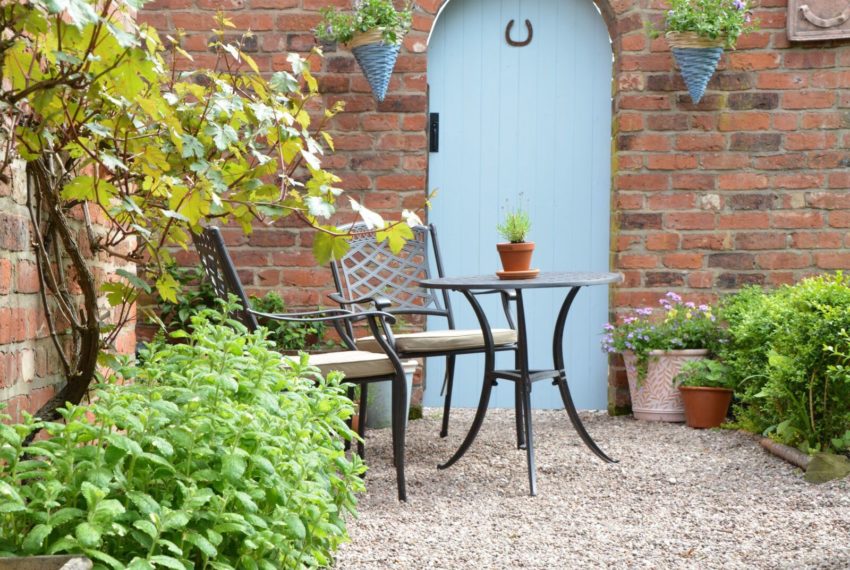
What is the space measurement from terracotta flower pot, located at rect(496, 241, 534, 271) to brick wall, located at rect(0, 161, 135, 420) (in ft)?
5.98

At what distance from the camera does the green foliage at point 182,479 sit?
5.13ft

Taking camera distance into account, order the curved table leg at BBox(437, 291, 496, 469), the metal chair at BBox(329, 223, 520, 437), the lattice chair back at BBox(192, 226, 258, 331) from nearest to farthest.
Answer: the lattice chair back at BBox(192, 226, 258, 331) < the curved table leg at BBox(437, 291, 496, 469) < the metal chair at BBox(329, 223, 520, 437)

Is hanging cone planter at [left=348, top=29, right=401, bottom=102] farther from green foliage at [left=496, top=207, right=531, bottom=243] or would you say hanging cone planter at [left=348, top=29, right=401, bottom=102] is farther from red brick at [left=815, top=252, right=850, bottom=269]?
red brick at [left=815, top=252, right=850, bottom=269]

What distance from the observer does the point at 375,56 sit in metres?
4.54

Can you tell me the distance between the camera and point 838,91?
4699mm

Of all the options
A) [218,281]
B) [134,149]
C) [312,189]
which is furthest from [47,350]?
[218,281]

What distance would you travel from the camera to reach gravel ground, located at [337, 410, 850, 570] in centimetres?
273

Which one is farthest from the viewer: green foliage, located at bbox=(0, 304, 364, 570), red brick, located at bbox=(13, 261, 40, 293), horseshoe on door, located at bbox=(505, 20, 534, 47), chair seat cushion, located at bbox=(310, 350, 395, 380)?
horseshoe on door, located at bbox=(505, 20, 534, 47)

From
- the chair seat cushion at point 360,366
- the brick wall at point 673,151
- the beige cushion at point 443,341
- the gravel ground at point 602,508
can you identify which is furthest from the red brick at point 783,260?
the chair seat cushion at point 360,366

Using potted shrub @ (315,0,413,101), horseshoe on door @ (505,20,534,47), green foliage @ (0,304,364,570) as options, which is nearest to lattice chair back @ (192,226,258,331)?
green foliage @ (0,304,364,570)

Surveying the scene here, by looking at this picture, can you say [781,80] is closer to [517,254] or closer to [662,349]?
[662,349]

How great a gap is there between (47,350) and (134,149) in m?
0.52

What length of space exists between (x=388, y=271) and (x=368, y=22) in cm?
110

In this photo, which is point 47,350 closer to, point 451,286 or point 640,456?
point 451,286
